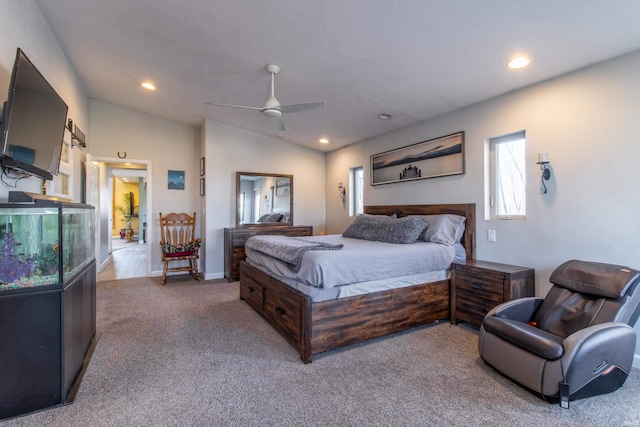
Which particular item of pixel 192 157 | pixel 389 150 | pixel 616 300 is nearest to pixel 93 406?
pixel 616 300

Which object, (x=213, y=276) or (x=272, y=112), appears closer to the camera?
(x=272, y=112)

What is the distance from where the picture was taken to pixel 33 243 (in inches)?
71.9

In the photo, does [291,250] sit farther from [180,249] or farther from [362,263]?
[180,249]

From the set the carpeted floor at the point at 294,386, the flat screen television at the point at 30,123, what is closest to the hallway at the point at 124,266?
the carpeted floor at the point at 294,386

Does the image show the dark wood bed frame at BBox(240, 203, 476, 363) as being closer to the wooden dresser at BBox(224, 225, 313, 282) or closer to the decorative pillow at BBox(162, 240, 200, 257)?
the wooden dresser at BBox(224, 225, 313, 282)

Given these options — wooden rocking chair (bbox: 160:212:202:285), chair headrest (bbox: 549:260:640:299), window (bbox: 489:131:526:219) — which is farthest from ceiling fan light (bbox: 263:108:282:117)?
wooden rocking chair (bbox: 160:212:202:285)

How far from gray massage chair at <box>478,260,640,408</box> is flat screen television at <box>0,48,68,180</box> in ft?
11.6

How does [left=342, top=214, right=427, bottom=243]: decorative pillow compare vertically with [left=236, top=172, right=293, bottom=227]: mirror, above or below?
below

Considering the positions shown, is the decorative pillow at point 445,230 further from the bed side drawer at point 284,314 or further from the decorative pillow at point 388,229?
the bed side drawer at point 284,314

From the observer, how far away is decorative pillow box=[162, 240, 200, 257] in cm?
505

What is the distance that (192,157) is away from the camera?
5906mm

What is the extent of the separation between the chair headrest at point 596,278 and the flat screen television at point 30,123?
4.09 meters

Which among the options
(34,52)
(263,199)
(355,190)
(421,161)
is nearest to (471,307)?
(421,161)

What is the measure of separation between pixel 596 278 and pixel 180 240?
Result: 18.9 feet
